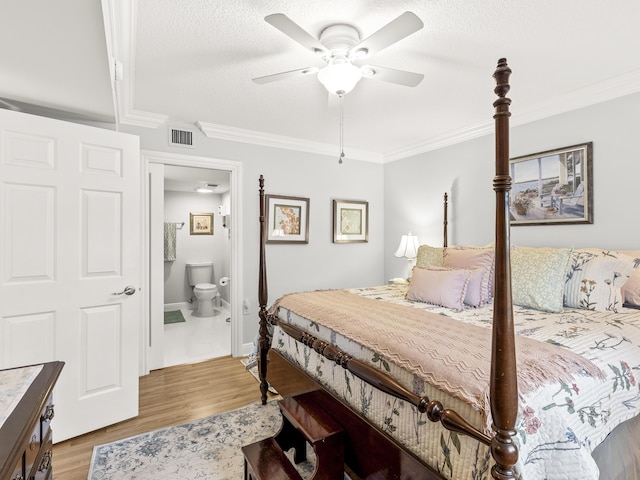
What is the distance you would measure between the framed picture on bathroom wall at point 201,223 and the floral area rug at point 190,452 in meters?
4.25

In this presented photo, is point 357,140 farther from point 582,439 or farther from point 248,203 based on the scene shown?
point 582,439

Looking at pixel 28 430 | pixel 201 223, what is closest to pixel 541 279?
pixel 28 430

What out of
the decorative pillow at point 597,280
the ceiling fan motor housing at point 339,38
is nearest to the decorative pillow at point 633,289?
the decorative pillow at point 597,280

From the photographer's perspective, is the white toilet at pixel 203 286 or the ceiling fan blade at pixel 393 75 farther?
the white toilet at pixel 203 286

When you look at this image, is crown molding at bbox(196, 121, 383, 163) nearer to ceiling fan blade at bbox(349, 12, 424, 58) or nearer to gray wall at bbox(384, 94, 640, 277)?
gray wall at bbox(384, 94, 640, 277)

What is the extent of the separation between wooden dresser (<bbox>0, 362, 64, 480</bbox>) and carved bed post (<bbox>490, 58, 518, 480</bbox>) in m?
1.16

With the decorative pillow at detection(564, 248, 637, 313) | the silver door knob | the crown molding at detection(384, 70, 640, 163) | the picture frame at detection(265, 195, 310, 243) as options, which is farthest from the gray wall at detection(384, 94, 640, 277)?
the silver door knob

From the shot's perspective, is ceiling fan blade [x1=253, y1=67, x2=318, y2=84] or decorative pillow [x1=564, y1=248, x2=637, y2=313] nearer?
ceiling fan blade [x1=253, y1=67, x2=318, y2=84]

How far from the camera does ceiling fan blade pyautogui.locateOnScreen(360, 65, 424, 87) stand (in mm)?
1938

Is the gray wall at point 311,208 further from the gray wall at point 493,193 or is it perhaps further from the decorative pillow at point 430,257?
the decorative pillow at point 430,257

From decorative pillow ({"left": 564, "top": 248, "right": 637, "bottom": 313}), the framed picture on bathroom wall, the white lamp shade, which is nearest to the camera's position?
Answer: decorative pillow ({"left": 564, "top": 248, "right": 637, "bottom": 313})

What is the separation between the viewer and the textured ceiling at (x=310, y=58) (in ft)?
5.51

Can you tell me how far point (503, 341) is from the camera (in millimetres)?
872

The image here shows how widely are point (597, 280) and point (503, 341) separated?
5.92 feet
